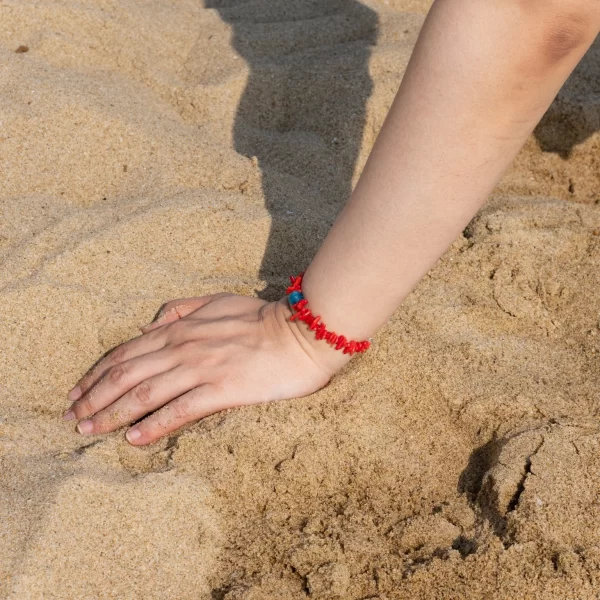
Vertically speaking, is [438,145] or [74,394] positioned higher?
[438,145]

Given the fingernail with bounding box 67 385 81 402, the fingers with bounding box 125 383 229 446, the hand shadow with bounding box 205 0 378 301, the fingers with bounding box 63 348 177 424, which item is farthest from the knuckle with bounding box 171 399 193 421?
the hand shadow with bounding box 205 0 378 301

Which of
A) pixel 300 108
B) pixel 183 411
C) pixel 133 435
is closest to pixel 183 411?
pixel 183 411

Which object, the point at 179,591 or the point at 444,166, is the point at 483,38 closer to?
the point at 444,166

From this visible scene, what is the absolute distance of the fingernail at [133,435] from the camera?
1549mm

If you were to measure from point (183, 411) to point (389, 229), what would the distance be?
0.55 metres

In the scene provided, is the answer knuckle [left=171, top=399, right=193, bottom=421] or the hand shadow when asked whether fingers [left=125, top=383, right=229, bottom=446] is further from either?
the hand shadow

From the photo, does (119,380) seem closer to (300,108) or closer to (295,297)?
(295,297)

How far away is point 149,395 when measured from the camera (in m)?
1.64

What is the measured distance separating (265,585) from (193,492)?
0.72 ft

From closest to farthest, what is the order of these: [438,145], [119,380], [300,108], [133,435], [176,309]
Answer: [438,145], [133,435], [119,380], [176,309], [300,108]

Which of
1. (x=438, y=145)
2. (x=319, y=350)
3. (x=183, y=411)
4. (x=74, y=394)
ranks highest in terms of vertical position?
(x=438, y=145)

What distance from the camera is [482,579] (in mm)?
1292

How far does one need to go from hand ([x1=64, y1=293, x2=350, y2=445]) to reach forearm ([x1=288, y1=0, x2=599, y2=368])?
0.41 ft

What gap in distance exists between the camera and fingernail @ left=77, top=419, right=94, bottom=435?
158 cm
